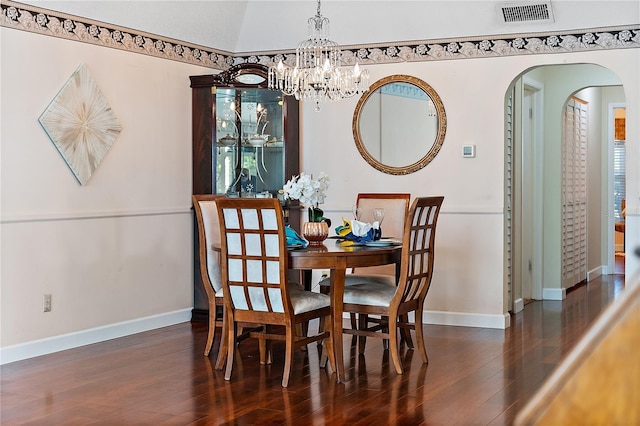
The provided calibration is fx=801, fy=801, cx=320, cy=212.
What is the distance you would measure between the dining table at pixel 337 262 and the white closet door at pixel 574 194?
3.97 meters

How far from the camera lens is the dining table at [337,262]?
4.37 metres

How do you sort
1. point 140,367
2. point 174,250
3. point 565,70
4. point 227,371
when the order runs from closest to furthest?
point 227,371, point 140,367, point 174,250, point 565,70

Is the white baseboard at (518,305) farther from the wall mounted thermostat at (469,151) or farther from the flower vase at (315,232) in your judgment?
the flower vase at (315,232)

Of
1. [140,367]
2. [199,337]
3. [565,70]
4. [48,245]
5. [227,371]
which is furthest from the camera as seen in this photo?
[565,70]

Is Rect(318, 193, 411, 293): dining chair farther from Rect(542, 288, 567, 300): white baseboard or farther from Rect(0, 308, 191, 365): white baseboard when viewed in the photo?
Rect(542, 288, 567, 300): white baseboard

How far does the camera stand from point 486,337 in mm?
5773

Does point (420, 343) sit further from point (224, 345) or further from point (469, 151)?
point (469, 151)

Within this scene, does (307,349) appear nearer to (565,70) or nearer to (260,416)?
(260,416)

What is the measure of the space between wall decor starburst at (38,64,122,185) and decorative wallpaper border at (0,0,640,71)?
32 cm

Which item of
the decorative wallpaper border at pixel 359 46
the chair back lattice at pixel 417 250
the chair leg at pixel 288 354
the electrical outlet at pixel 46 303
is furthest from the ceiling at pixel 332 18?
the chair leg at pixel 288 354

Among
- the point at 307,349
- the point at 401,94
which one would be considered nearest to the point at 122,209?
the point at 307,349

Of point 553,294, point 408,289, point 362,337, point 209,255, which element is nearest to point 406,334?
point 362,337

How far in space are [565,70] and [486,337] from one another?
3212mm

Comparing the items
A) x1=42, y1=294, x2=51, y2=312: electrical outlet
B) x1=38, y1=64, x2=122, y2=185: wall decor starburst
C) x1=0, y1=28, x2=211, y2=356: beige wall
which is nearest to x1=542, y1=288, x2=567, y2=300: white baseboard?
x1=0, y1=28, x2=211, y2=356: beige wall
